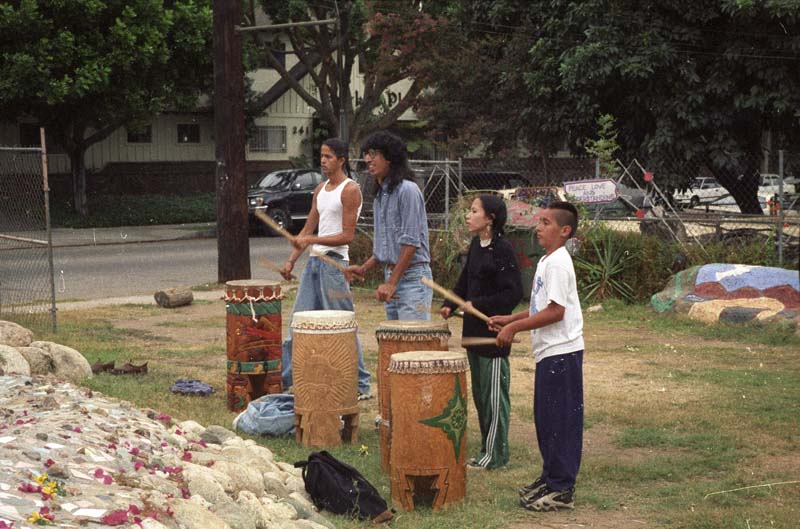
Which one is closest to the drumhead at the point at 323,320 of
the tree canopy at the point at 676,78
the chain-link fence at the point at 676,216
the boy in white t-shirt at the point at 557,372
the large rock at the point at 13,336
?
the boy in white t-shirt at the point at 557,372

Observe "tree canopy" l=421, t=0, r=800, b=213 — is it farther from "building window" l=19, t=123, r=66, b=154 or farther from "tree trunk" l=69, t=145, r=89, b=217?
"building window" l=19, t=123, r=66, b=154

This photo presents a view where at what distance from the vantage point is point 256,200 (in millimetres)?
26516

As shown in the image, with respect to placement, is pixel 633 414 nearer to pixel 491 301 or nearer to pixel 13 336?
pixel 491 301

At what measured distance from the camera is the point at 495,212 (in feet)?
21.3

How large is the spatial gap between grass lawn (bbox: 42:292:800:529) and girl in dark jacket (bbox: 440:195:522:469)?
12.0 inches

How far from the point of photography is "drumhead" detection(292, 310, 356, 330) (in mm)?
7117

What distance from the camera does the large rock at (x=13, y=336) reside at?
874cm

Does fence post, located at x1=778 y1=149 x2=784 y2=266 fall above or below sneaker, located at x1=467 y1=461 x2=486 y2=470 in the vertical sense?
above

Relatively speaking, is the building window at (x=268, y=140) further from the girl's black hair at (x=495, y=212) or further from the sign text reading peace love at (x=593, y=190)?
the girl's black hair at (x=495, y=212)

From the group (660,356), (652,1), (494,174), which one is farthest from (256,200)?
(660,356)

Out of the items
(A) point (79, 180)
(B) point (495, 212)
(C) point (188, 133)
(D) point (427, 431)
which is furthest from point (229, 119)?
(C) point (188, 133)

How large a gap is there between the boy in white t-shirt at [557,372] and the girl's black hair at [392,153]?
167 centimetres

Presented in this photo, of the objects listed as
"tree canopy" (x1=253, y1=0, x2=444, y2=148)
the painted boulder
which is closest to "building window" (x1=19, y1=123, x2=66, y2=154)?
"tree canopy" (x1=253, y1=0, x2=444, y2=148)

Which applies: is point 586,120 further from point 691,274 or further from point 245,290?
point 245,290
